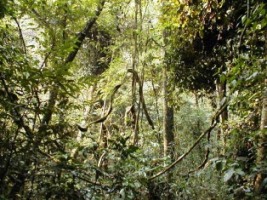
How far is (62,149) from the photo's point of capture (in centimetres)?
267

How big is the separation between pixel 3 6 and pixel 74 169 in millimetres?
1221

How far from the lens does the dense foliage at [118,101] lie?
7.55ft

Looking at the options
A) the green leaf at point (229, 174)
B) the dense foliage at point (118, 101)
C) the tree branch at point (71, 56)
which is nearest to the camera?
the green leaf at point (229, 174)

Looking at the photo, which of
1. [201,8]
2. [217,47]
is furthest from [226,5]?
[217,47]

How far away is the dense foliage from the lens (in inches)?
90.7

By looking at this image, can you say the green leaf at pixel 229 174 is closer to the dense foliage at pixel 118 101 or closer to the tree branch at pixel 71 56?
the dense foliage at pixel 118 101

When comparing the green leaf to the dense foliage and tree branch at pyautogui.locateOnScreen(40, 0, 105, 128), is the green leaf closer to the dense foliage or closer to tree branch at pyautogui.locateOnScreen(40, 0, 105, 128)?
the dense foliage

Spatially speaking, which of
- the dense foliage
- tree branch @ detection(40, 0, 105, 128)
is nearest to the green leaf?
the dense foliage

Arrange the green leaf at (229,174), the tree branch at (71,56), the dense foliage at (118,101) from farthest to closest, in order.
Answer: the tree branch at (71,56) → the dense foliage at (118,101) → the green leaf at (229,174)

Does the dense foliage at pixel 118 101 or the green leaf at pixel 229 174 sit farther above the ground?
the dense foliage at pixel 118 101

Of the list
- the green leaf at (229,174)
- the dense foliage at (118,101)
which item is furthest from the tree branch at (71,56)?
the green leaf at (229,174)

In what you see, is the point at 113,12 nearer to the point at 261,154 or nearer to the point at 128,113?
the point at 128,113

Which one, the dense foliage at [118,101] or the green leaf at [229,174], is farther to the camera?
the dense foliage at [118,101]

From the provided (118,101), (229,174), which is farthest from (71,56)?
(229,174)
